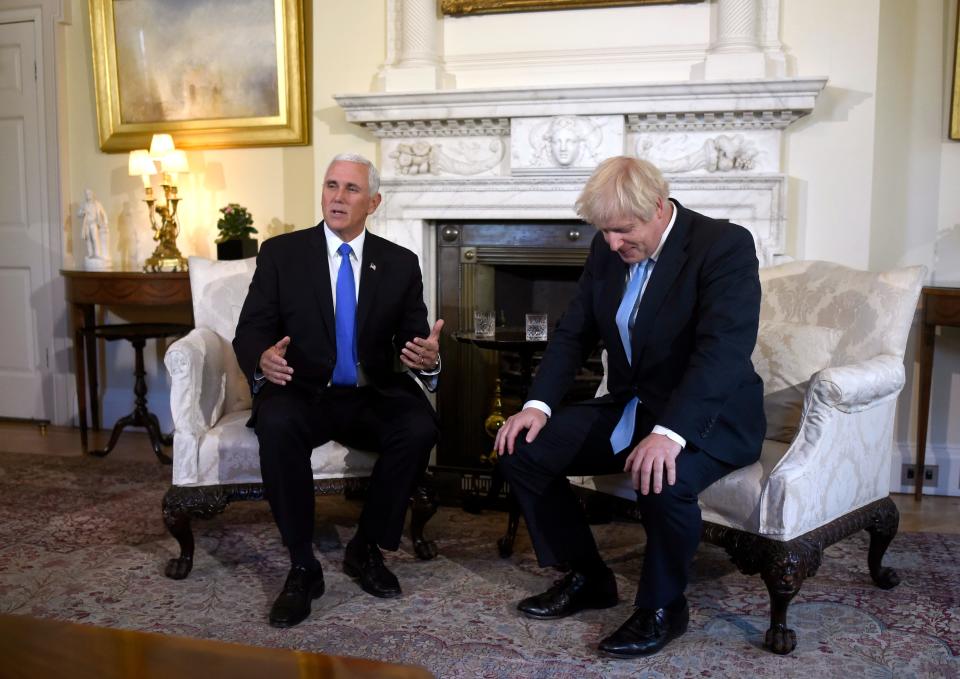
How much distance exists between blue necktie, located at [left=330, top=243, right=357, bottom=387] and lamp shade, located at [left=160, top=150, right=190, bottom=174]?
2.04 meters

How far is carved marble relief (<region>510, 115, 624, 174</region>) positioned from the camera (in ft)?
12.3

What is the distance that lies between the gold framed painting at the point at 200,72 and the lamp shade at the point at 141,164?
0.32 meters

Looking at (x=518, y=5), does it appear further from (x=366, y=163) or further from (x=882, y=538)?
(x=882, y=538)

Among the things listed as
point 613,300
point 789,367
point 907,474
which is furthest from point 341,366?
point 907,474

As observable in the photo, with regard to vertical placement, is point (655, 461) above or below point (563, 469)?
above

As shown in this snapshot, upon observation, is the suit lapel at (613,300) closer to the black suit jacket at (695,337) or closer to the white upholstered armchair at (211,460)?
the black suit jacket at (695,337)

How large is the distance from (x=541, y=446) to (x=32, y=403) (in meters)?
3.94

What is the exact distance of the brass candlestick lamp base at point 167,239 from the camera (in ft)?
14.8

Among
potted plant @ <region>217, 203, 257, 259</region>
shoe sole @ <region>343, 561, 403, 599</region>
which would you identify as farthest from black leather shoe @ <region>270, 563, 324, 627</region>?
potted plant @ <region>217, 203, 257, 259</region>

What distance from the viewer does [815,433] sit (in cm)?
227

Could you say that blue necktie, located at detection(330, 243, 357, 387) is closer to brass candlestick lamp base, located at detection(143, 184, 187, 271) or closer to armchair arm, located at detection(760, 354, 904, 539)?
armchair arm, located at detection(760, 354, 904, 539)

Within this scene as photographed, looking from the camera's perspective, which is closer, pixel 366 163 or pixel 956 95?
pixel 366 163

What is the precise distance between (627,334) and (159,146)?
2.98 metres

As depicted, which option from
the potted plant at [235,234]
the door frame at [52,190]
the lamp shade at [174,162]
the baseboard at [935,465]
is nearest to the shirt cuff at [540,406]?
the baseboard at [935,465]
